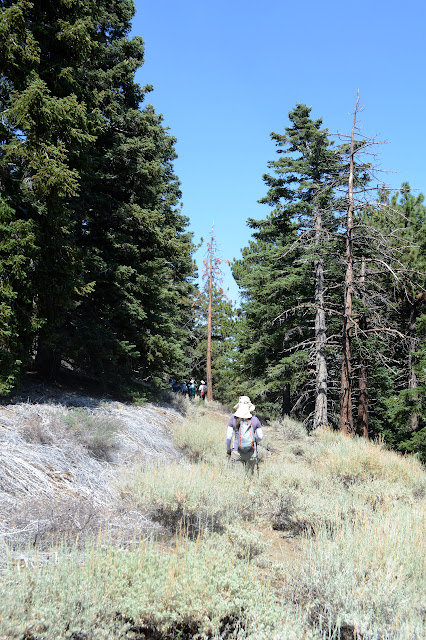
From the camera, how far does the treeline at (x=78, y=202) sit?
7.57 m

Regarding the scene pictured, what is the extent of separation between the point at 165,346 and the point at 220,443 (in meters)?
3.48

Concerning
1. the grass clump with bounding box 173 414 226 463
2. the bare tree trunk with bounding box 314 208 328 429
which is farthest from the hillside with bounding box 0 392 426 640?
the bare tree trunk with bounding box 314 208 328 429

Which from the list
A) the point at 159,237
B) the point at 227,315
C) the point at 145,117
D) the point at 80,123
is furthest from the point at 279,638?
the point at 227,315

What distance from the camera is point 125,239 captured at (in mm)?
12141

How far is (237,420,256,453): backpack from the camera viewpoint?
7.56 m

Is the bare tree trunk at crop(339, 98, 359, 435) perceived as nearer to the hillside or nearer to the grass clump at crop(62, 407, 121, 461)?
the hillside

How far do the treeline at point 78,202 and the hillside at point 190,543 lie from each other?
2.08 metres

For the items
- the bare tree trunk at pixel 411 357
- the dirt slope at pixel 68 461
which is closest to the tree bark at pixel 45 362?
the dirt slope at pixel 68 461

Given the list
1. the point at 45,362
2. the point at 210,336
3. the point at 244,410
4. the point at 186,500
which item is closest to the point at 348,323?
the point at 244,410

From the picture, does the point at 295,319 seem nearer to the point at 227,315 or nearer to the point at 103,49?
the point at 103,49

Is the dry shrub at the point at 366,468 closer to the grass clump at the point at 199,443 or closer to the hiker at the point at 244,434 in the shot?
the hiker at the point at 244,434

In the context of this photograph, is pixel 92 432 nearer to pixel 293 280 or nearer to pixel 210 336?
pixel 293 280

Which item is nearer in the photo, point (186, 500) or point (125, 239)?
point (186, 500)

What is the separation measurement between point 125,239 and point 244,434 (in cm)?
679
